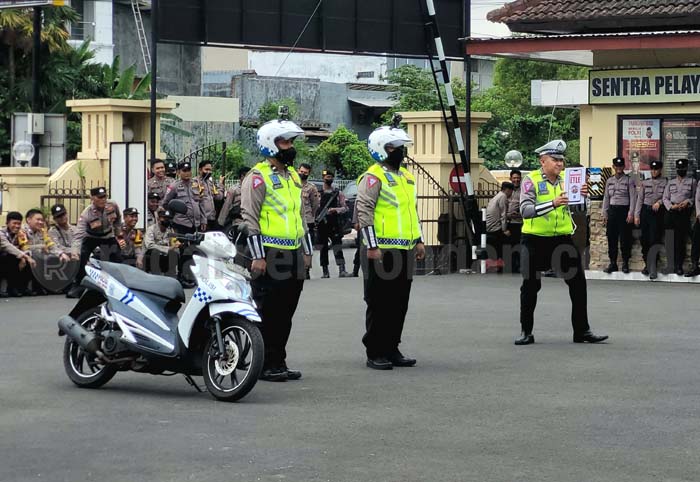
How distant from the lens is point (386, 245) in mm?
12141

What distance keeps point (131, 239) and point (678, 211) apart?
7.86 meters

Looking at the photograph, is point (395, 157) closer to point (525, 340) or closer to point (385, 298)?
point (385, 298)

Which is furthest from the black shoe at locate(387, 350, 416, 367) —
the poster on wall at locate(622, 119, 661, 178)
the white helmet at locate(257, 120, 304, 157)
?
the poster on wall at locate(622, 119, 661, 178)

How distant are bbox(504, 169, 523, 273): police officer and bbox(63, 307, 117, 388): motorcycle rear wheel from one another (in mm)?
13040

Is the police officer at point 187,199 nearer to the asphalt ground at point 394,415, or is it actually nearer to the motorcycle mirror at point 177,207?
the asphalt ground at point 394,415

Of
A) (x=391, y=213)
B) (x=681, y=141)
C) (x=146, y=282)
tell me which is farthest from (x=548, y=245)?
(x=681, y=141)

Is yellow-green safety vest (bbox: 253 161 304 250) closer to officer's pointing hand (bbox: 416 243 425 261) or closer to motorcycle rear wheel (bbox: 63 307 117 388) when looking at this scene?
officer's pointing hand (bbox: 416 243 425 261)

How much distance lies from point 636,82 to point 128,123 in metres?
8.52

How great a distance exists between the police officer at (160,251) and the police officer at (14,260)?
70.5 inches

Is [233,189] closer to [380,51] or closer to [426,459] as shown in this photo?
[380,51]

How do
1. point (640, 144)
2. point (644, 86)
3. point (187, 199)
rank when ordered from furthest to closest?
point (640, 144) → point (644, 86) → point (187, 199)

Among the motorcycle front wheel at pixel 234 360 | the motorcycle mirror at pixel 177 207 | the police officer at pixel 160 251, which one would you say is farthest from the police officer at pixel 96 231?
the motorcycle mirror at pixel 177 207

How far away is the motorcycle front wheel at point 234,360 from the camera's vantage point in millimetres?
9891

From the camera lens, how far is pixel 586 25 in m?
22.4
